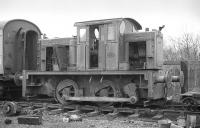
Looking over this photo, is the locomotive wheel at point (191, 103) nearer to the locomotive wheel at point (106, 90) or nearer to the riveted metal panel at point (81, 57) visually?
the locomotive wheel at point (106, 90)

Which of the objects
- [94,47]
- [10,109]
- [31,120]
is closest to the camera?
[31,120]

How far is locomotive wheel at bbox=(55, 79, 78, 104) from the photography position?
13656 mm

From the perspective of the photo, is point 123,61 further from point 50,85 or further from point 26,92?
point 26,92

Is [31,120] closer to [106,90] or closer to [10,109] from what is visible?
[10,109]

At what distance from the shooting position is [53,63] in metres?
15.0

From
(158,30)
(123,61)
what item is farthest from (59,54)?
(158,30)

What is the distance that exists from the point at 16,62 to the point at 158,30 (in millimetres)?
8086

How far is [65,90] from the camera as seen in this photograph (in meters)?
13.7

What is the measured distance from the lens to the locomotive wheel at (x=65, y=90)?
Result: 13.7m

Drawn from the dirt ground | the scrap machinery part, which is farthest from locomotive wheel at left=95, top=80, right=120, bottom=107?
the scrap machinery part

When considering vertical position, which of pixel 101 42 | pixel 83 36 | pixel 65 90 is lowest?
pixel 65 90

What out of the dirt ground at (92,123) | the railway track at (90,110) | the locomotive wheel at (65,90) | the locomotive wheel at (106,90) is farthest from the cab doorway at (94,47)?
the dirt ground at (92,123)

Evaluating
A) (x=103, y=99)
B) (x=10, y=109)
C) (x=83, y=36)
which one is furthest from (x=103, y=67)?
(x=10, y=109)

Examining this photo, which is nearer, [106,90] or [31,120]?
[31,120]
